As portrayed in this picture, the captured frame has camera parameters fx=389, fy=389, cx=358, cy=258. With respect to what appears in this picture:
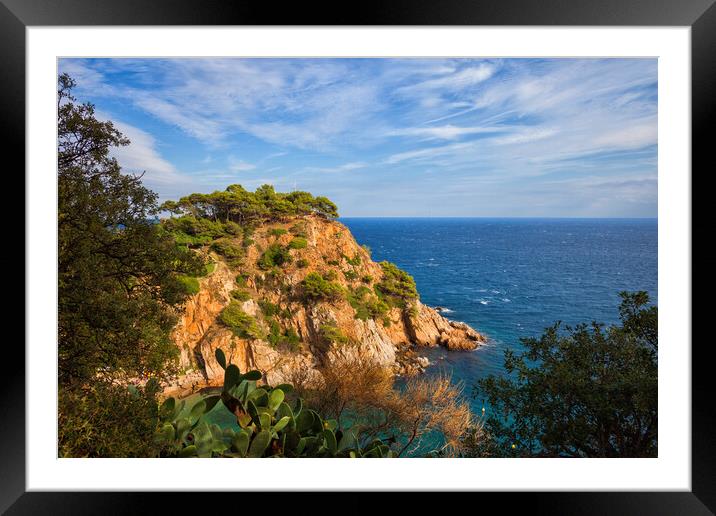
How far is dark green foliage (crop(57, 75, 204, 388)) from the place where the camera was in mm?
2084

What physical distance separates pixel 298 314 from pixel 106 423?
981 cm

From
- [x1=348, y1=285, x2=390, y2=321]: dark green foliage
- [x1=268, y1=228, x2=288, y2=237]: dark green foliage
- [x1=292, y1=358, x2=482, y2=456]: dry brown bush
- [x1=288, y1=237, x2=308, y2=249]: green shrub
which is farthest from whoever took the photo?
[x1=268, y1=228, x2=288, y2=237]: dark green foliage

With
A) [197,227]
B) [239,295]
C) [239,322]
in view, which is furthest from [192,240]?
[239,322]

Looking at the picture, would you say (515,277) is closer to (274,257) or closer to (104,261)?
(274,257)

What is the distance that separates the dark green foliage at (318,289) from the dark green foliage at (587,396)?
8898mm

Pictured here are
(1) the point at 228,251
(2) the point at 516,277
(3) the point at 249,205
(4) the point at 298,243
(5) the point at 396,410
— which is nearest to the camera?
(5) the point at 396,410

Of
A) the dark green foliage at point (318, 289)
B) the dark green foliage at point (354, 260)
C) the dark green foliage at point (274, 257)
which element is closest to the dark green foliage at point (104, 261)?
the dark green foliage at point (318, 289)

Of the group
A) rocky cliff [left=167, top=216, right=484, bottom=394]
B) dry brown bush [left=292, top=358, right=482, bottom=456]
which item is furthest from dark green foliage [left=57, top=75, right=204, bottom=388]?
rocky cliff [left=167, top=216, right=484, bottom=394]

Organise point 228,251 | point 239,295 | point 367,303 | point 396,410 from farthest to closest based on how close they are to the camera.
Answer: point 367,303
point 228,251
point 239,295
point 396,410

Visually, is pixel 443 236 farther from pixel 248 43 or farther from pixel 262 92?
pixel 248 43

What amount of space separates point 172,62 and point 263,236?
603cm

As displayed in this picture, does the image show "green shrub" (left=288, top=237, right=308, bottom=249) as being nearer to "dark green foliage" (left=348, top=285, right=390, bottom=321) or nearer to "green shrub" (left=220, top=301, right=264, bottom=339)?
"dark green foliage" (left=348, top=285, right=390, bottom=321)

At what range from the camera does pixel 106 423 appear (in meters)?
1.73

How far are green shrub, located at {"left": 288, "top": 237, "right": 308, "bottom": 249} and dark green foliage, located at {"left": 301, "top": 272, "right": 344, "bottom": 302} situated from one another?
40.7 inches
